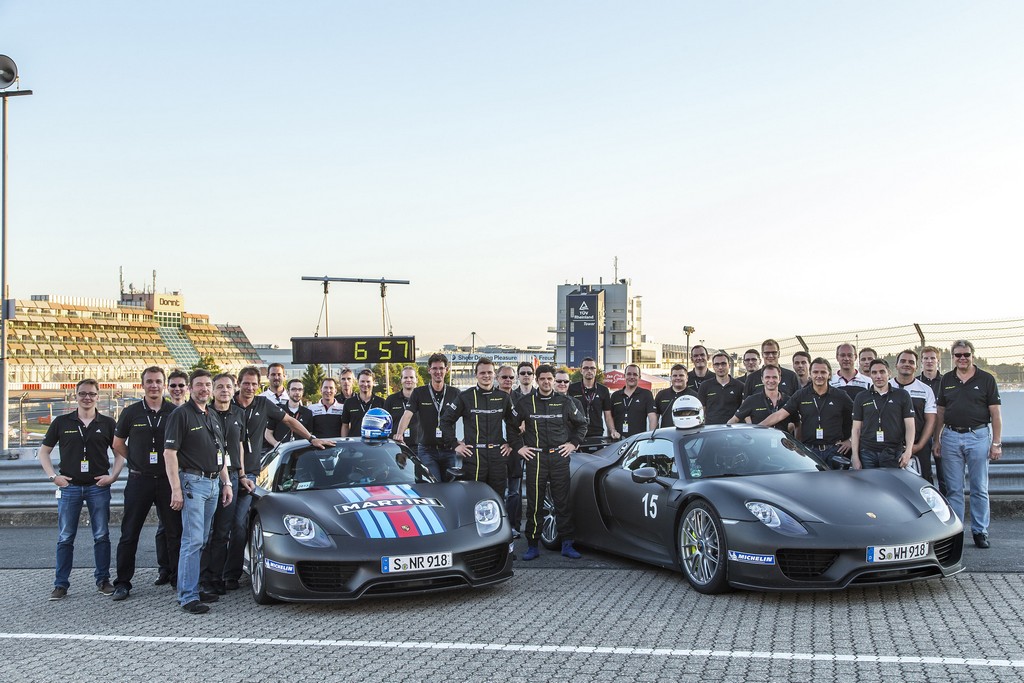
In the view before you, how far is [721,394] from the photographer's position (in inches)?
436

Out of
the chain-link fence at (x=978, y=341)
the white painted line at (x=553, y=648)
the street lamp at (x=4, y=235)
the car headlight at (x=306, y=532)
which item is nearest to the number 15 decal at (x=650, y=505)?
the white painted line at (x=553, y=648)

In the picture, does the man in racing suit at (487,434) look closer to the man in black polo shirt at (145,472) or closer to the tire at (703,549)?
the tire at (703,549)

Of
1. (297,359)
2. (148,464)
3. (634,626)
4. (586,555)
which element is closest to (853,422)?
(586,555)

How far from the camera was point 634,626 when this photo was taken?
618 centimetres

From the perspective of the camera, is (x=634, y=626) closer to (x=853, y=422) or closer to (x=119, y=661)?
(x=119, y=661)

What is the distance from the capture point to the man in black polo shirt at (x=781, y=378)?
10.7 m

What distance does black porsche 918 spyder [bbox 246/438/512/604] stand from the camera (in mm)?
6777

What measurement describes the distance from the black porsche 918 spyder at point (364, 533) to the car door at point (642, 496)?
4.02 feet

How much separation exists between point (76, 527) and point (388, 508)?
272 centimetres

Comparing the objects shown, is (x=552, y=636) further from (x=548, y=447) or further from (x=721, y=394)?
(x=721, y=394)

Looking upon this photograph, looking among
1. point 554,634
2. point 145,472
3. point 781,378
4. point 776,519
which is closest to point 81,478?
point 145,472

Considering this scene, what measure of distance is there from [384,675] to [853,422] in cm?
552

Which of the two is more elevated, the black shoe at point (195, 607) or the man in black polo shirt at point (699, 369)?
the man in black polo shirt at point (699, 369)

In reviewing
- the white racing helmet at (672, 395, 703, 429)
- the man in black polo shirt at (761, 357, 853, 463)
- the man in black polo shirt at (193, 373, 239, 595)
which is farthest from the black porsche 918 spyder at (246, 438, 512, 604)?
the man in black polo shirt at (761, 357, 853, 463)
